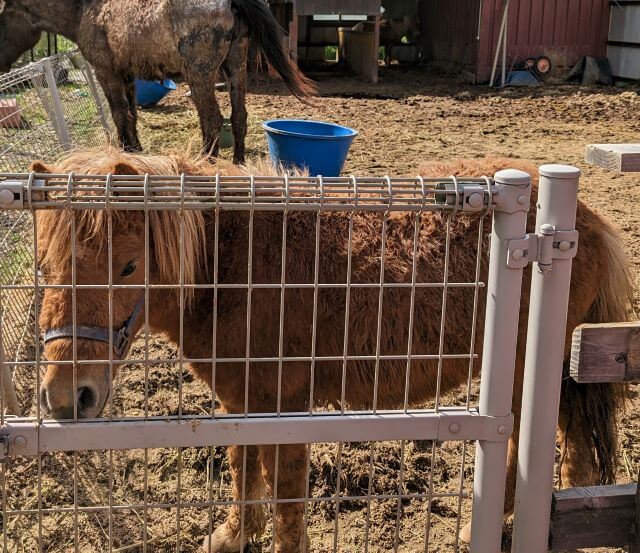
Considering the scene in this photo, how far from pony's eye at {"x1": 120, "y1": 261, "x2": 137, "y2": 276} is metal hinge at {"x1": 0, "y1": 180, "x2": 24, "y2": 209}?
488 mm

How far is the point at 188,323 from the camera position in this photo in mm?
2566

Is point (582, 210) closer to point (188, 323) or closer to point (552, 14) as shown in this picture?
point (188, 323)

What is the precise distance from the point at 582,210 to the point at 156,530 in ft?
7.02

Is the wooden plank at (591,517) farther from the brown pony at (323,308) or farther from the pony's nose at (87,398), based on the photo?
the pony's nose at (87,398)

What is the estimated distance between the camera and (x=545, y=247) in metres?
1.82

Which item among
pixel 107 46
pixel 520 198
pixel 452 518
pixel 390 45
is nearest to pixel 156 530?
pixel 452 518

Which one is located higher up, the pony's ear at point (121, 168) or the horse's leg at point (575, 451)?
the pony's ear at point (121, 168)

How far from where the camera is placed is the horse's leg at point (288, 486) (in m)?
2.59

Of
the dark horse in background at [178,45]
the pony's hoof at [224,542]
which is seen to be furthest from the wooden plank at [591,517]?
the dark horse in background at [178,45]

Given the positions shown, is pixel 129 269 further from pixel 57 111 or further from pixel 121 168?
pixel 57 111

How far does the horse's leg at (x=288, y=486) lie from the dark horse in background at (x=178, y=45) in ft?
18.9

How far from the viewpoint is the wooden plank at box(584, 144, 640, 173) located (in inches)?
77.4

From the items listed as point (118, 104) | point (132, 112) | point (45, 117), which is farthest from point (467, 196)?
point (132, 112)

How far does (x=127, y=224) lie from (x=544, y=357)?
3.88 feet
